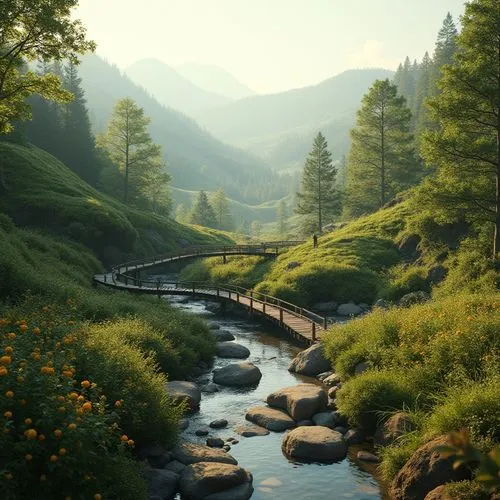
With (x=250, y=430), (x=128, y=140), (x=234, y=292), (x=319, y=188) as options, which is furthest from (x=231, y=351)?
(x=128, y=140)

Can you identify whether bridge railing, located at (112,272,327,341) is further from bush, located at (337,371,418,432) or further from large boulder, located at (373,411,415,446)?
large boulder, located at (373,411,415,446)

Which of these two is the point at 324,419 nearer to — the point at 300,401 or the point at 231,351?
the point at 300,401

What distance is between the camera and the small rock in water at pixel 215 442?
49.0ft

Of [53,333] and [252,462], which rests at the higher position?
[53,333]

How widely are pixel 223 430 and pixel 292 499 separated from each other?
4570mm

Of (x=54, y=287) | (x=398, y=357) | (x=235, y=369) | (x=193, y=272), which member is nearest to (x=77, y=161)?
(x=193, y=272)

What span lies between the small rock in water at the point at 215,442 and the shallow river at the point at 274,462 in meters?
0.24

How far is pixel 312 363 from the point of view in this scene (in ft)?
71.8

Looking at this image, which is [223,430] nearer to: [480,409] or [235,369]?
[235,369]

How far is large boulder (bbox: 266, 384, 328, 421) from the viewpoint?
664 inches

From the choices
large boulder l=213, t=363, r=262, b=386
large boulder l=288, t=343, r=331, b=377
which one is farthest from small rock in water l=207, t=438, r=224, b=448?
large boulder l=288, t=343, r=331, b=377

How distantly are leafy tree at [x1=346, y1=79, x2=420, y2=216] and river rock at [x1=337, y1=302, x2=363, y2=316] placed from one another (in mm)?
26168

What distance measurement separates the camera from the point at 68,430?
809cm

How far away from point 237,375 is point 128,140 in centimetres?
5796
